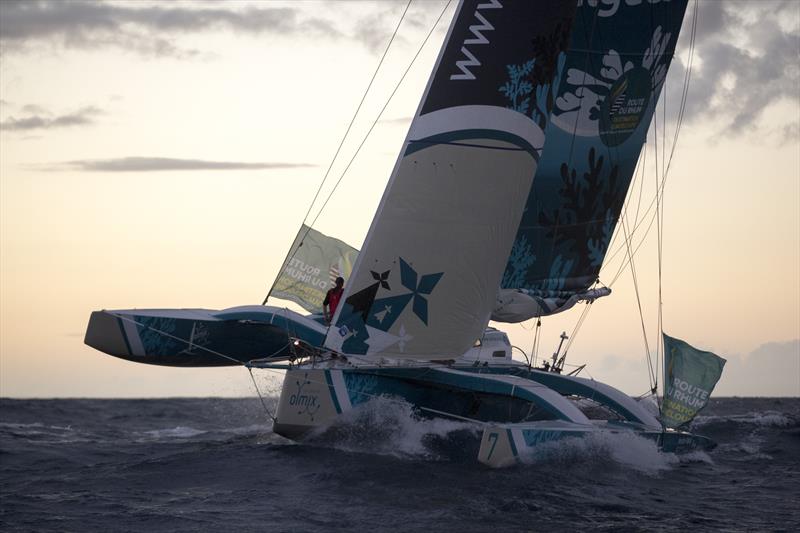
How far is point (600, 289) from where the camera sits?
16359 millimetres

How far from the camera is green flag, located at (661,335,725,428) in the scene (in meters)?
14.0

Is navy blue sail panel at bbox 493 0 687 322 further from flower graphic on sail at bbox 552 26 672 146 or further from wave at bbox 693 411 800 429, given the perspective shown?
wave at bbox 693 411 800 429

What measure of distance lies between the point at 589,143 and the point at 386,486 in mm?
6972

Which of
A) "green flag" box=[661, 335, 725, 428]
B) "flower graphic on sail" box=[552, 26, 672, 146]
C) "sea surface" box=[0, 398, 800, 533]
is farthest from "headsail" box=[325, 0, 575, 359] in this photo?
"flower graphic on sail" box=[552, 26, 672, 146]

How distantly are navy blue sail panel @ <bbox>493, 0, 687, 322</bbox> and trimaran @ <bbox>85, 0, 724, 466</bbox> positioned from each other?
0.07 ft

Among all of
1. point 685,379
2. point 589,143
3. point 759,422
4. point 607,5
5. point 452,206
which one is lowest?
point 759,422

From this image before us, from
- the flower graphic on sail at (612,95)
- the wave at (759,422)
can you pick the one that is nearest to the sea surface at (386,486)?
the flower graphic on sail at (612,95)

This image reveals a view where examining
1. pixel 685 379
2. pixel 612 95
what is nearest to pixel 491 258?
pixel 685 379

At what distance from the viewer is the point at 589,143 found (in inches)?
632

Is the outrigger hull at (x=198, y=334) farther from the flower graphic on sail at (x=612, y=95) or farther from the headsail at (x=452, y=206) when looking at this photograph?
the flower graphic on sail at (x=612, y=95)

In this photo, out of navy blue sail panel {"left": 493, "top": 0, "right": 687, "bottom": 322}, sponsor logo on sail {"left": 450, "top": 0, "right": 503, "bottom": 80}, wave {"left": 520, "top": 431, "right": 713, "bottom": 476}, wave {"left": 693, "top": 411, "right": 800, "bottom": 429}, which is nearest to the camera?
wave {"left": 520, "top": 431, "right": 713, "bottom": 476}

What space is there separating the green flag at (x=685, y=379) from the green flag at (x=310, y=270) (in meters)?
7.48

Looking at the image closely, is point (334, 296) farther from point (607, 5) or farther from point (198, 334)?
point (607, 5)

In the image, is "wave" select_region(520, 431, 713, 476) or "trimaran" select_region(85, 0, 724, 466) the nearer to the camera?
"wave" select_region(520, 431, 713, 476)
